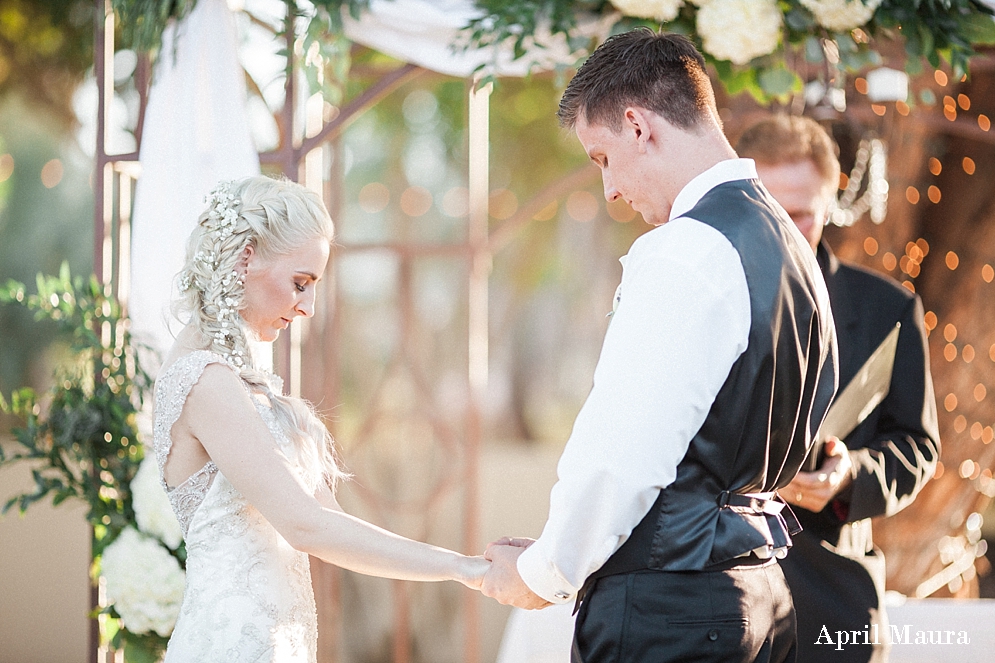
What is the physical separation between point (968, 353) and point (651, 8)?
243 cm

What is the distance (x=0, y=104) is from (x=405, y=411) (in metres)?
3.76

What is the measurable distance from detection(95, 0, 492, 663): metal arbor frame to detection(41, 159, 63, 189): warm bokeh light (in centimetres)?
362

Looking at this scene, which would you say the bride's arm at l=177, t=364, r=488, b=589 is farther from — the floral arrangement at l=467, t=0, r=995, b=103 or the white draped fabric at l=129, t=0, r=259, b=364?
the floral arrangement at l=467, t=0, r=995, b=103

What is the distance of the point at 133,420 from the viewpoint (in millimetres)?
2916

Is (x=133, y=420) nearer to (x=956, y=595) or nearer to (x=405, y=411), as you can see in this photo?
(x=956, y=595)

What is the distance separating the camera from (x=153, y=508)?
2.72 metres

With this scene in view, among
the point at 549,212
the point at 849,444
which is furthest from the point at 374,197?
the point at 849,444

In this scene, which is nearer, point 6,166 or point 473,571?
point 473,571

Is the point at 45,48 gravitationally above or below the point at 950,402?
above

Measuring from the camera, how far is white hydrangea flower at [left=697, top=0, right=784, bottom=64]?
2.60 metres

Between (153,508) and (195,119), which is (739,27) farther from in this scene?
(153,508)

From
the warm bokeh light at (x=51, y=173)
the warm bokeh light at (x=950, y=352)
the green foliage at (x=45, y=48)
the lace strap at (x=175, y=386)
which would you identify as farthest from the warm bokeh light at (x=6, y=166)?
the warm bokeh light at (x=950, y=352)

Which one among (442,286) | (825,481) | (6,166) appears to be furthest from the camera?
(442,286)

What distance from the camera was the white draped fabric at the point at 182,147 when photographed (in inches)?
112
